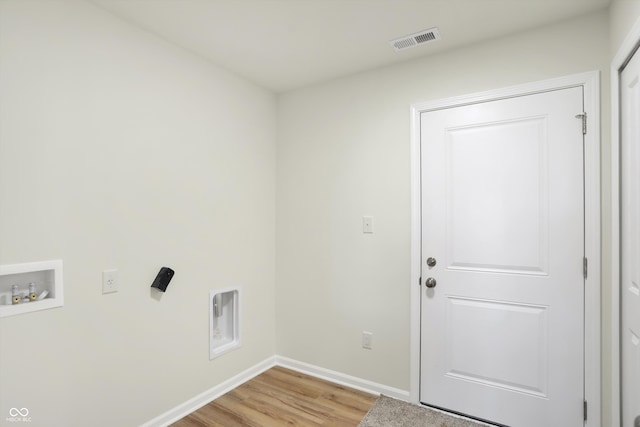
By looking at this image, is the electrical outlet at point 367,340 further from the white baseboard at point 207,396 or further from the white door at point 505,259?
the white baseboard at point 207,396

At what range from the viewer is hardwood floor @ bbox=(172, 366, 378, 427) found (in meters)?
2.14

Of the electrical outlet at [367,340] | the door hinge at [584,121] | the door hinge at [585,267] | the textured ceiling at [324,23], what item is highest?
the textured ceiling at [324,23]

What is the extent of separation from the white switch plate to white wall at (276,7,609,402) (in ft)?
0.15

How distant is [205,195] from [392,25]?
1638mm

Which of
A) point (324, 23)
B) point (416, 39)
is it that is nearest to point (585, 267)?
point (416, 39)

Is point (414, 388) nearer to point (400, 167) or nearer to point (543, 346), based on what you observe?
point (543, 346)

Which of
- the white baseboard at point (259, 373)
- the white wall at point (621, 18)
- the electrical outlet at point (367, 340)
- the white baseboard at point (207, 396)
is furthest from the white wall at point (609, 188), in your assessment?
the white baseboard at point (207, 396)

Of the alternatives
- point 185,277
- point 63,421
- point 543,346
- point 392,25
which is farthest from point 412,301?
point 63,421

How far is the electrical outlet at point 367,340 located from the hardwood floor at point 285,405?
34cm

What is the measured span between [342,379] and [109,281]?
182 cm

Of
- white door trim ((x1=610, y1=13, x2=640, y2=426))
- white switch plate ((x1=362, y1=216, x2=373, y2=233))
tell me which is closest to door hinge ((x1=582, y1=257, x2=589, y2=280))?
white door trim ((x1=610, y1=13, x2=640, y2=426))

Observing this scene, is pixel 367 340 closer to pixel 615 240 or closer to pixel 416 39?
pixel 615 240

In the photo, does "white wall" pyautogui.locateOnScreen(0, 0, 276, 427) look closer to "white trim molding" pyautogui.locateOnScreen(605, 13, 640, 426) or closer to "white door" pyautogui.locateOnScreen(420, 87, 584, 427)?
"white door" pyautogui.locateOnScreen(420, 87, 584, 427)

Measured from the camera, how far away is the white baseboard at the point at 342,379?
2.41 m
